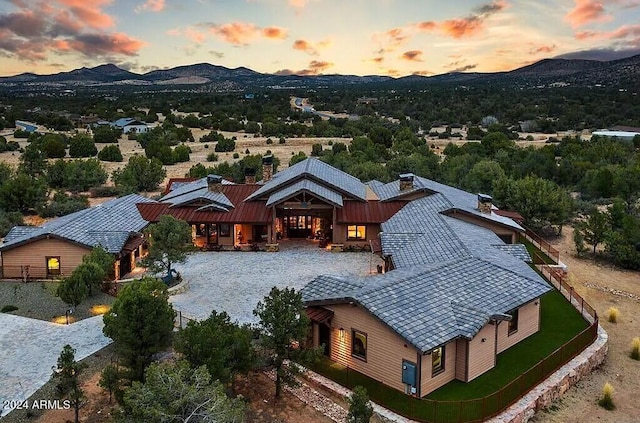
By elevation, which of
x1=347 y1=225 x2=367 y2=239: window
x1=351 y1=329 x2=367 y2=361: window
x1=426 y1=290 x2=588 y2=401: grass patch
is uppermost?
x1=347 y1=225 x2=367 y2=239: window

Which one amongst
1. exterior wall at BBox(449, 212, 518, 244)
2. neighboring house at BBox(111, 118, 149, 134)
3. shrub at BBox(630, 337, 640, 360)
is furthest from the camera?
neighboring house at BBox(111, 118, 149, 134)

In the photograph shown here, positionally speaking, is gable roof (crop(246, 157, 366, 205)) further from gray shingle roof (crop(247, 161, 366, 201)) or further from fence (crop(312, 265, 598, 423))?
fence (crop(312, 265, 598, 423))

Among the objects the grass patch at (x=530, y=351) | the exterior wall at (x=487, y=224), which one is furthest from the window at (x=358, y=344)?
the exterior wall at (x=487, y=224)

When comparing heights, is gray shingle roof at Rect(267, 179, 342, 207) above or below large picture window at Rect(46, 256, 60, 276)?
above

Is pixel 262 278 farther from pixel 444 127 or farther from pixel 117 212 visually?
pixel 444 127

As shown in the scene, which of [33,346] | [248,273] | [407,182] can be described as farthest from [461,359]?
[407,182]

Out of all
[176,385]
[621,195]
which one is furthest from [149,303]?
[621,195]

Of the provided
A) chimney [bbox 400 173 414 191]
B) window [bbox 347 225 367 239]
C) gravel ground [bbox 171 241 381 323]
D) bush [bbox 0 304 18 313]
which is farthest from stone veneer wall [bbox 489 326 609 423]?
bush [bbox 0 304 18 313]
